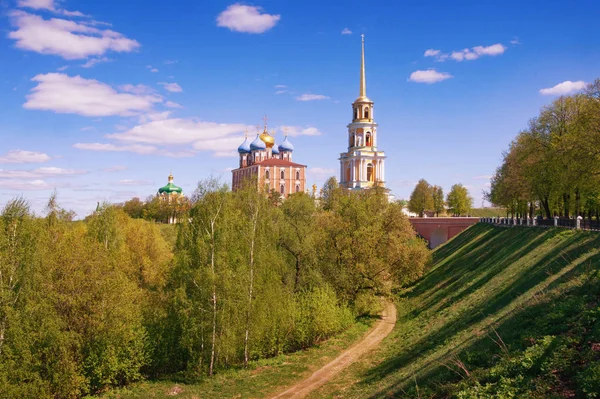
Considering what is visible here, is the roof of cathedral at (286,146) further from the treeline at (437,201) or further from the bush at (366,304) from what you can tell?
the bush at (366,304)

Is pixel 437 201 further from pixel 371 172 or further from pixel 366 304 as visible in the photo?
pixel 366 304

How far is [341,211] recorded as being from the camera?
111 ft

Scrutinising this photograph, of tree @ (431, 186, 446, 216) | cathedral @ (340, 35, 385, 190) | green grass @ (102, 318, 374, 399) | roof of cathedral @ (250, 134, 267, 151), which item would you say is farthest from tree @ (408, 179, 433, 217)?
green grass @ (102, 318, 374, 399)

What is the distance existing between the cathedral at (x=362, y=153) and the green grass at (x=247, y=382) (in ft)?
194

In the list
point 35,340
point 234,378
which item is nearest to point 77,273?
point 35,340

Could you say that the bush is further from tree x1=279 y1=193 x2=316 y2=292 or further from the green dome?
the green dome

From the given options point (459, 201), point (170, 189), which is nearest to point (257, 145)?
point (170, 189)

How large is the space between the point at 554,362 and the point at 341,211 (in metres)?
22.7

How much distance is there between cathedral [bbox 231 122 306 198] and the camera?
99.5m

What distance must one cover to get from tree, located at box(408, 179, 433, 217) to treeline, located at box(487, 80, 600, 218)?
121 ft

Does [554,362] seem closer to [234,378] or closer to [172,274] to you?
[234,378]

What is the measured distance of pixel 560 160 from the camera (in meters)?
30.6

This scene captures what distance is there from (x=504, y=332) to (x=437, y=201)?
81903mm

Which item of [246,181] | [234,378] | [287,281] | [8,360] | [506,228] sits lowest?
[234,378]
